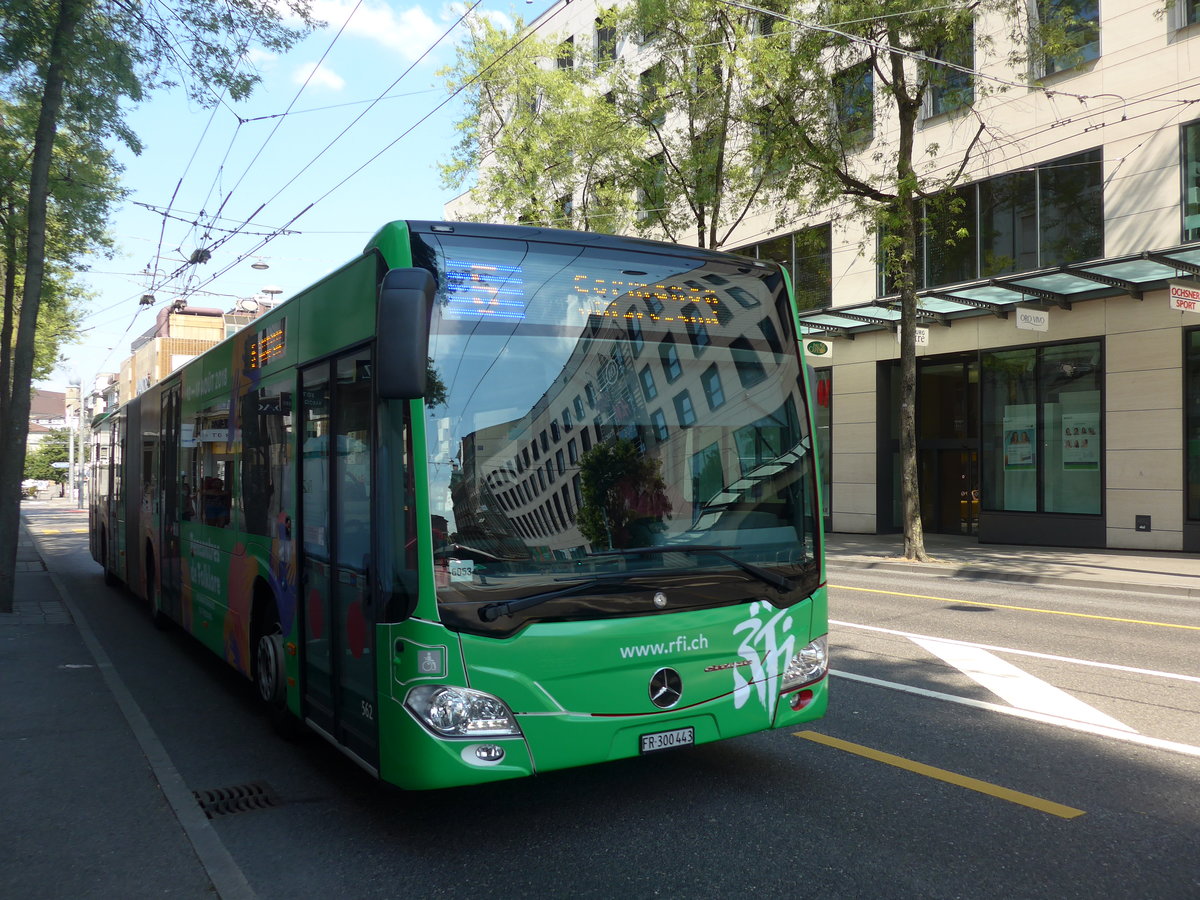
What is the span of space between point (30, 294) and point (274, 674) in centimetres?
827

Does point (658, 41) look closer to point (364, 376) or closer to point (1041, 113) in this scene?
point (1041, 113)

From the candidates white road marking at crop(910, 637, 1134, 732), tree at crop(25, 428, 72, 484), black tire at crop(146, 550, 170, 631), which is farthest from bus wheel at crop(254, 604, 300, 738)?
tree at crop(25, 428, 72, 484)

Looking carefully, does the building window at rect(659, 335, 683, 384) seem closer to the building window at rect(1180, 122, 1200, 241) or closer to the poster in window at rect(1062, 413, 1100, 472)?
the building window at rect(1180, 122, 1200, 241)

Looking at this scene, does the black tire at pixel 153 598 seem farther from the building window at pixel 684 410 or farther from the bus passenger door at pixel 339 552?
the building window at pixel 684 410

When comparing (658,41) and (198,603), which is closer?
(198,603)

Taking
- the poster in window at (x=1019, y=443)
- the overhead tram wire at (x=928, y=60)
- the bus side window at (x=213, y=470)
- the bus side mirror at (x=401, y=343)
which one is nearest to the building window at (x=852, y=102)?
the overhead tram wire at (x=928, y=60)

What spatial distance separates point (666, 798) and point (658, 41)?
63.7ft

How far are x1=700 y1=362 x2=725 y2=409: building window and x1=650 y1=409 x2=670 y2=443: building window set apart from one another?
0.29 meters

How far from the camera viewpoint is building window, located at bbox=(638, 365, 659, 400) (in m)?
4.73

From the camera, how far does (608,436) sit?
181 inches

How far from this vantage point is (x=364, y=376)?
479cm

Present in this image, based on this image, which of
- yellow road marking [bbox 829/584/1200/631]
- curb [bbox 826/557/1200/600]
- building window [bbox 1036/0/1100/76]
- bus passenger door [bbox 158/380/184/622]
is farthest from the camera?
building window [bbox 1036/0/1100/76]

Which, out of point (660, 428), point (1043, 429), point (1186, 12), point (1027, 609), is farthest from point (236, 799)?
point (1186, 12)

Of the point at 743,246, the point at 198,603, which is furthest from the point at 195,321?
the point at 198,603
